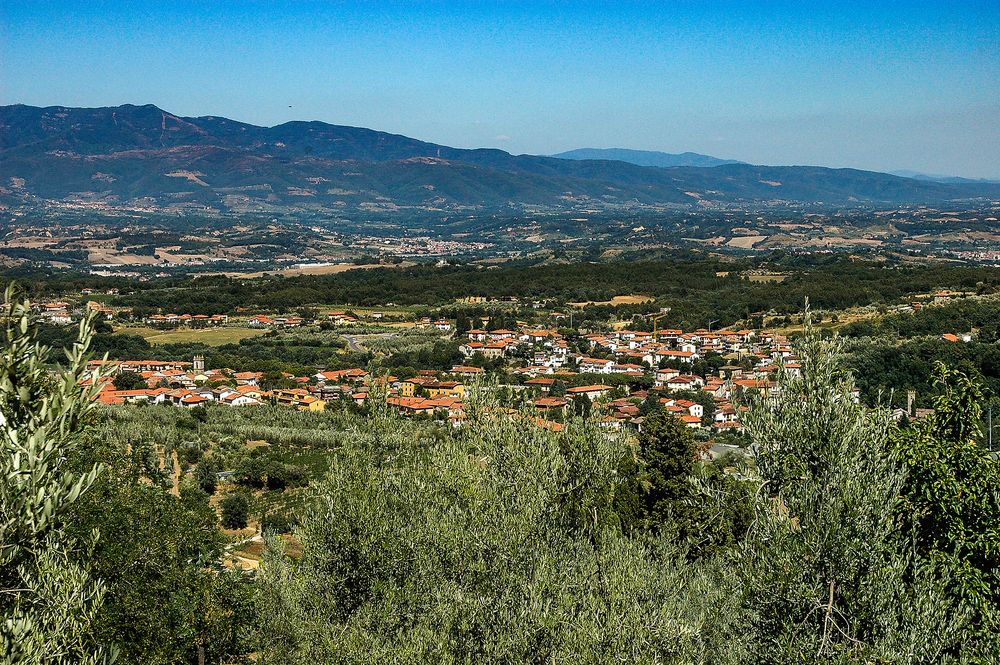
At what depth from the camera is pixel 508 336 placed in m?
56.8

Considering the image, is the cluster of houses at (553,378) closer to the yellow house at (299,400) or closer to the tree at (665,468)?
the yellow house at (299,400)

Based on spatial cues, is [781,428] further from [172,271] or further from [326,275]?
[172,271]

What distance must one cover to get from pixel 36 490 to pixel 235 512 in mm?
17570

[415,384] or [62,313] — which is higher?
[62,313]

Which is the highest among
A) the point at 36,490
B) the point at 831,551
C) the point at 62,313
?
the point at 36,490

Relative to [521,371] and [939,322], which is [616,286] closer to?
[521,371]

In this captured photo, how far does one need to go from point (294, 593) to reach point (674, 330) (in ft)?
171

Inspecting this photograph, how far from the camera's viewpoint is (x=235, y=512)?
794 inches

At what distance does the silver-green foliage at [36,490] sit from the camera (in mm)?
3471

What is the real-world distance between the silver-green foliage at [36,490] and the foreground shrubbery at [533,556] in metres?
0.01

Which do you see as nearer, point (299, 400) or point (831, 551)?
point (831, 551)

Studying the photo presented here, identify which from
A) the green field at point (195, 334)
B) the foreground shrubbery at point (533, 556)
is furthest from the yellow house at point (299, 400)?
the foreground shrubbery at point (533, 556)

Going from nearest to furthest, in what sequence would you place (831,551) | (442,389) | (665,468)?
(831,551) < (665,468) < (442,389)

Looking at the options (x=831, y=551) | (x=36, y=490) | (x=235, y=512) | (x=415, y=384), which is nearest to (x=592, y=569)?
(x=831, y=551)
